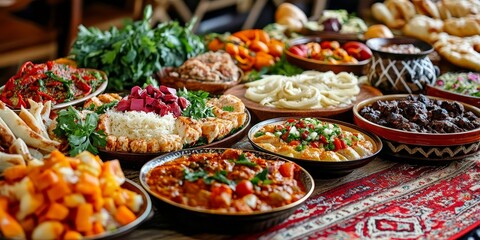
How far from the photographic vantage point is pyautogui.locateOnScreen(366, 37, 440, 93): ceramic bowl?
336 cm

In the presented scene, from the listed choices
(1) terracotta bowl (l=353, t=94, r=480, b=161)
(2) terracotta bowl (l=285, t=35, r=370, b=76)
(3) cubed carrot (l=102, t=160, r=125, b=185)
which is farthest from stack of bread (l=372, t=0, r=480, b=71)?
(3) cubed carrot (l=102, t=160, r=125, b=185)

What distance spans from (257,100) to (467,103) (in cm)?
111

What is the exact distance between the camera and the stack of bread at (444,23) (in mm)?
3789

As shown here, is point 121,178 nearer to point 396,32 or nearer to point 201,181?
point 201,181

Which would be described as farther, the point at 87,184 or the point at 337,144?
the point at 337,144

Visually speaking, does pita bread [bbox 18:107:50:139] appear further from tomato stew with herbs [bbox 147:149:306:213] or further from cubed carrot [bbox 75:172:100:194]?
cubed carrot [bbox 75:172:100:194]

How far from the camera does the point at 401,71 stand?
11.0 feet

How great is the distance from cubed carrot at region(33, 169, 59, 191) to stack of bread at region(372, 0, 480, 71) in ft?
8.92

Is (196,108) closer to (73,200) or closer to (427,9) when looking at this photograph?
(73,200)

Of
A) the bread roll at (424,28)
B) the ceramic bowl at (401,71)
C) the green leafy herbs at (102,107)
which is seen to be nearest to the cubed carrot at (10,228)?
the green leafy herbs at (102,107)

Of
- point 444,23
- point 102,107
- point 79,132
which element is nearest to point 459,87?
point 444,23

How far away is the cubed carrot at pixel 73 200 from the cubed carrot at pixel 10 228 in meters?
0.14

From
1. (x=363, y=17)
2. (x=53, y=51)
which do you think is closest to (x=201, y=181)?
(x=363, y=17)

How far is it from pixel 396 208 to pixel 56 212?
4.17 ft
